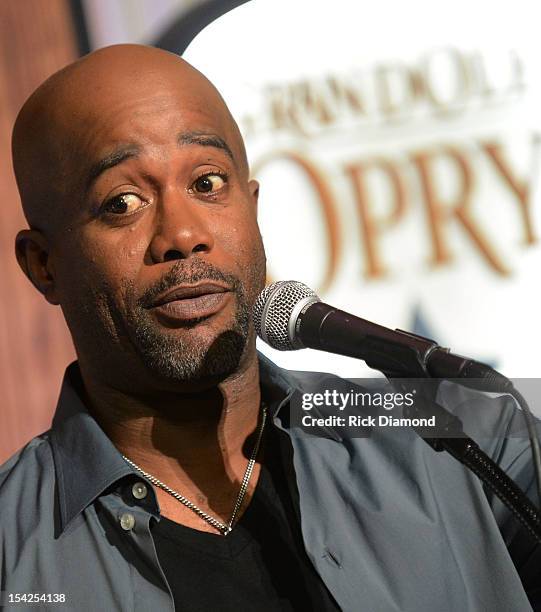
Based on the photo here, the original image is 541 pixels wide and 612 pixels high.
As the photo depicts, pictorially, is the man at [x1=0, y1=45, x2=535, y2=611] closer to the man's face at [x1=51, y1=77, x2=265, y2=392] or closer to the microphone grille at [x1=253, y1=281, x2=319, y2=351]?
the man's face at [x1=51, y1=77, x2=265, y2=392]

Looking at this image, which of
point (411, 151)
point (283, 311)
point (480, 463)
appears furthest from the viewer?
point (411, 151)

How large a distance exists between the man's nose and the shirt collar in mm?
353

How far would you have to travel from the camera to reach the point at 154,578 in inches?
61.8

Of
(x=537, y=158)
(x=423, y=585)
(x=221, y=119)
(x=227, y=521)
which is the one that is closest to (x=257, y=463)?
(x=227, y=521)

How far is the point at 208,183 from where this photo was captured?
5.73ft

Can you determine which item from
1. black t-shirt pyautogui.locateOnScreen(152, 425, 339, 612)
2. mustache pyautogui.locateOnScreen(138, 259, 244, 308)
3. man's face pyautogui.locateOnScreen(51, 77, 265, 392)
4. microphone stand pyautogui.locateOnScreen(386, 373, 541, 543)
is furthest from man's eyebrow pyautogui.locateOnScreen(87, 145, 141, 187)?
microphone stand pyautogui.locateOnScreen(386, 373, 541, 543)

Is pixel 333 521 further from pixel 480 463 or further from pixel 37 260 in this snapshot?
pixel 37 260

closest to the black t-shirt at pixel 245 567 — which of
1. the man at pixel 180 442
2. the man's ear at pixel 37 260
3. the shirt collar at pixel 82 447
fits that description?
the man at pixel 180 442

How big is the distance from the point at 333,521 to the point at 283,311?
0.48 m

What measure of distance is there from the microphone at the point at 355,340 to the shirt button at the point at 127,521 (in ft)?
1.35

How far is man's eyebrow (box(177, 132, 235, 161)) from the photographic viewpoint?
1727 mm

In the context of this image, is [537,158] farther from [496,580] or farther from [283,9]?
[496,580]

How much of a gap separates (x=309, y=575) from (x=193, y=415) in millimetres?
356

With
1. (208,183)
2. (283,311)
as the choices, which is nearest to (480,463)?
(283,311)
